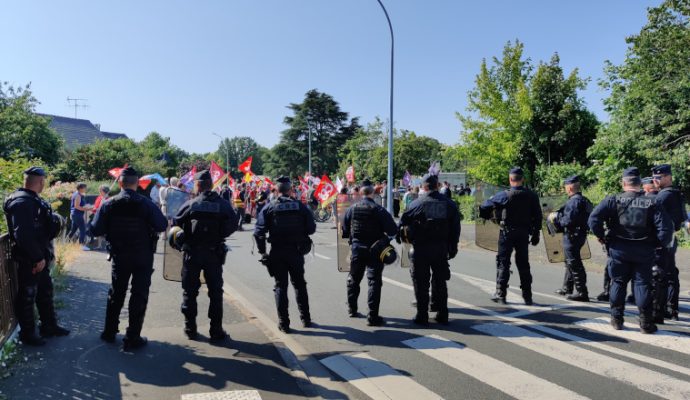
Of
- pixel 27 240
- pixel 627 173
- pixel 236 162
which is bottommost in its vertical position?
pixel 27 240

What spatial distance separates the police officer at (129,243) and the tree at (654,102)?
50.3 ft

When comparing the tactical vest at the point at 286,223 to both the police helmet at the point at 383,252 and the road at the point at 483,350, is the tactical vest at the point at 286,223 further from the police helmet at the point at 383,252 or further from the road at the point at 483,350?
the road at the point at 483,350

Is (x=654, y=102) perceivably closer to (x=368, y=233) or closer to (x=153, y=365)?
(x=368, y=233)

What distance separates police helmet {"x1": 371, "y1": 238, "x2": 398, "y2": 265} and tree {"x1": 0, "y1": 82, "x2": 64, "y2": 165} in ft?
73.1

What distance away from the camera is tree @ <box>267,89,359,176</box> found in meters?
65.1

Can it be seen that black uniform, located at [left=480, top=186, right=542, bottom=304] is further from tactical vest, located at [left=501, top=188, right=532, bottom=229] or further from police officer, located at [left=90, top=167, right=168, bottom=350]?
police officer, located at [left=90, top=167, right=168, bottom=350]

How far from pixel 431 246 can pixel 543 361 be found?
195cm

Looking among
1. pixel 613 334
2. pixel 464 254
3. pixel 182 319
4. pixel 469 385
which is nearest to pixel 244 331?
pixel 182 319

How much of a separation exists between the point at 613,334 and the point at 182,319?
16.7ft

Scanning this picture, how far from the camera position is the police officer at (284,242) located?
20.1 feet

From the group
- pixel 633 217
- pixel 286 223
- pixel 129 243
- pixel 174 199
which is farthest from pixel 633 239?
pixel 174 199

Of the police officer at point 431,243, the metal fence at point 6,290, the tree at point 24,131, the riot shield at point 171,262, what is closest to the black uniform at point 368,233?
the police officer at point 431,243

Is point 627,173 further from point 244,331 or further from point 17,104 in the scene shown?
point 17,104

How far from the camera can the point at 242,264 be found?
38.1ft
